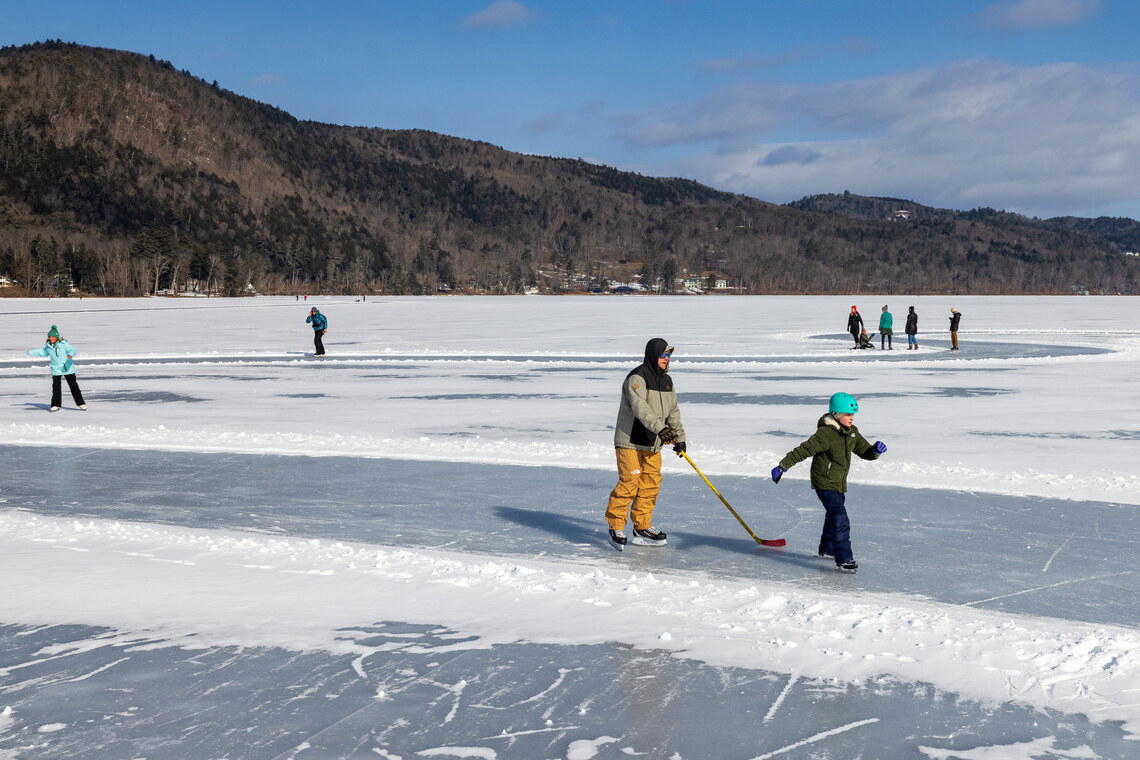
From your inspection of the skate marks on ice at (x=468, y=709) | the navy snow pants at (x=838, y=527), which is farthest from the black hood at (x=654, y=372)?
the skate marks on ice at (x=468, y=709)

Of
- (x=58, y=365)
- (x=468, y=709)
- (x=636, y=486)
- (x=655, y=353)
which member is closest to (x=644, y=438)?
(x=636, y=486)

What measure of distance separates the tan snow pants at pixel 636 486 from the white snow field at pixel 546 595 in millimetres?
256

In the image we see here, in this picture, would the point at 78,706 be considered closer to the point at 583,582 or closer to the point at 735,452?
the point at 583,582

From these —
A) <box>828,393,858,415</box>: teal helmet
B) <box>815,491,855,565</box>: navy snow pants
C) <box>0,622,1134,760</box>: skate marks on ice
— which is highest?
<box>828,393,858,415</box>: teal helmet

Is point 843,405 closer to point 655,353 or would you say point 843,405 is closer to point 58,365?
point 655,353

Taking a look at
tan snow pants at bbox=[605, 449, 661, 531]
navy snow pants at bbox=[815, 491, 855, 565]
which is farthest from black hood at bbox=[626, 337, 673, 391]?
navy snow pants at bbox=[815, 491, 855, 565]

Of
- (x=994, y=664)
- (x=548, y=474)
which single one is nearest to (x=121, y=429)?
(x=548, y=474)

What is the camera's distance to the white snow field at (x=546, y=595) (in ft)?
12.8

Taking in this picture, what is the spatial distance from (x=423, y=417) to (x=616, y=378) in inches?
259

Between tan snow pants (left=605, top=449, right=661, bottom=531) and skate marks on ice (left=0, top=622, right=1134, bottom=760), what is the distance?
6.58 ft

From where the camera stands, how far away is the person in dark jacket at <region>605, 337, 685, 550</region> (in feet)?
21.2

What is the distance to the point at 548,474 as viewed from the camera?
968cm

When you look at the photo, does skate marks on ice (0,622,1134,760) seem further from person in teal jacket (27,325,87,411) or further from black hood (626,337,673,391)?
person in teal jacket (27,325,87,411)

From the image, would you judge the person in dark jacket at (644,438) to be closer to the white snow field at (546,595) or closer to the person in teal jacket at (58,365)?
the white snow field at (546,595)
